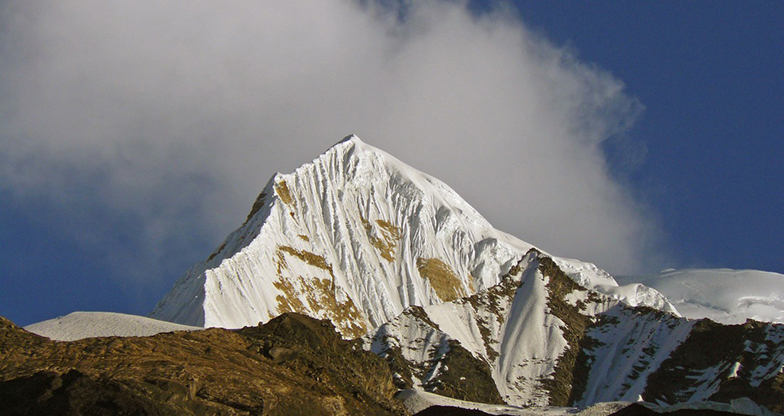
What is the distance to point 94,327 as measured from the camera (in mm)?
70938

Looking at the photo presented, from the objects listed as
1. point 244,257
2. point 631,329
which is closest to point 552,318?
point 631,329

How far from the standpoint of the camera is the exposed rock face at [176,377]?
1795 inches

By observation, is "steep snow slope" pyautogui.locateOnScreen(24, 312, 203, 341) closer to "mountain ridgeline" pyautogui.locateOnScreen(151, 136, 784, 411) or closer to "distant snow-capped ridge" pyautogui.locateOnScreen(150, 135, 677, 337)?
"mountain ridgeline" pyautogui.locateOnScreen(151, 136, 784, 411)

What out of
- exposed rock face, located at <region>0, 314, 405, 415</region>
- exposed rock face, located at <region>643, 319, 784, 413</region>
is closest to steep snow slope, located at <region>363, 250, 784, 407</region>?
exposed rock face, located at <region>643, 319, 784, 413</region>

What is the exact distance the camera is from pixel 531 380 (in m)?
131

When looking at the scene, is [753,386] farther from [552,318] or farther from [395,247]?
[395,247]

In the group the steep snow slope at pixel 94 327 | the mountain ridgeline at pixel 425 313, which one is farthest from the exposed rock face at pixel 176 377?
the steep snow slope at pixel 94 327

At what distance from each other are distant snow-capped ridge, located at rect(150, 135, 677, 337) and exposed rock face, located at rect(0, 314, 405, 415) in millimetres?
62420

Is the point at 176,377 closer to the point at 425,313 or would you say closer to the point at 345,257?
the point at 425,313

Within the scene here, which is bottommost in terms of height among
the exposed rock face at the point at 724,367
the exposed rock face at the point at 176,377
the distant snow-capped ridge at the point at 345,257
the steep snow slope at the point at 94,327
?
the exposed rock face at the point at 176,377

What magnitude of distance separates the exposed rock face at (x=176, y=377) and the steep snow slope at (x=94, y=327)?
322 inches

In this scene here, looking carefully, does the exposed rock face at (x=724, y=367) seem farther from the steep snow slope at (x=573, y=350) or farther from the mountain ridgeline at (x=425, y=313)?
the mountain ridgeline at (x=425, y=313)

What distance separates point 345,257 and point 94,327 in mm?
100022

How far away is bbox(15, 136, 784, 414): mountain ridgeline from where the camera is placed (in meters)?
113
